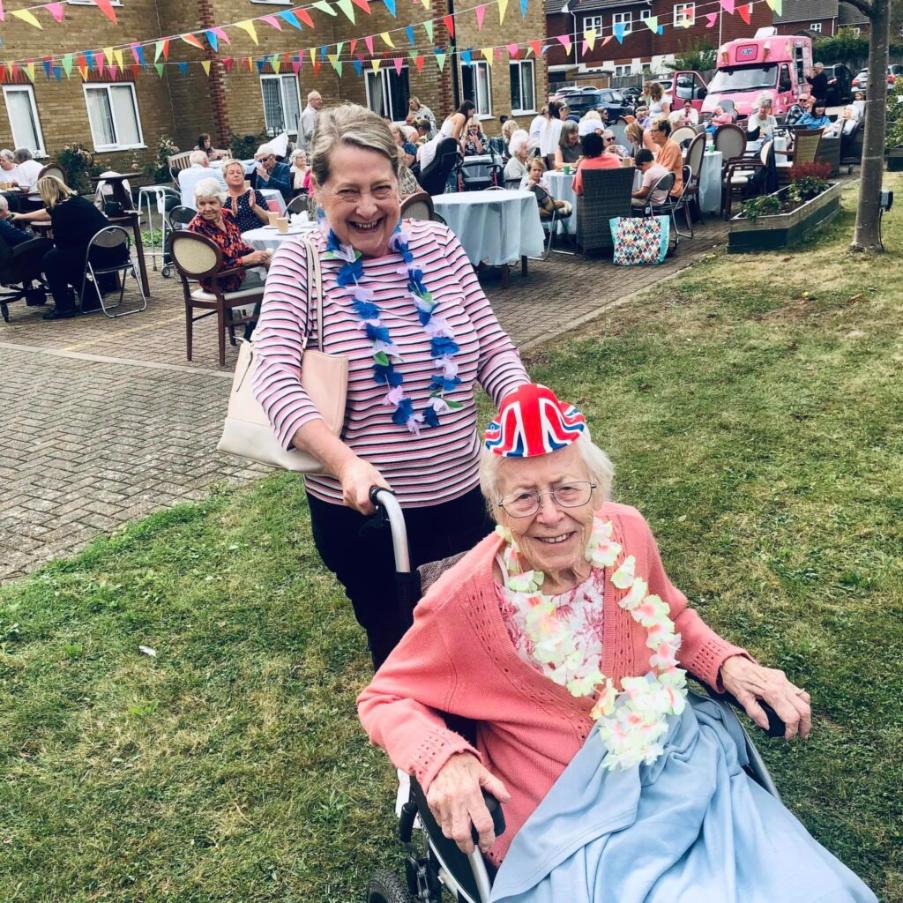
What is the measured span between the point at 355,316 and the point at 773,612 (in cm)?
235

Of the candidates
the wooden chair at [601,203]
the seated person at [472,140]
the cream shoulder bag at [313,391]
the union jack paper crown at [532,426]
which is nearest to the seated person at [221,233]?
the wooden chair at [601,203]

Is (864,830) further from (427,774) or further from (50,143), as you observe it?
(50,143)

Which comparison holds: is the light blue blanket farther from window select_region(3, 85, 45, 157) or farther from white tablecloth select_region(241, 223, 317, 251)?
window select_region(3, 85, 45, 157)

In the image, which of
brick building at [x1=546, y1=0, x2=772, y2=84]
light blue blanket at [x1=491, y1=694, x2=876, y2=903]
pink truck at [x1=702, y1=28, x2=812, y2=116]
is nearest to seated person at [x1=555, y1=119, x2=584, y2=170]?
pink truck at [x1=702, y1=28, x2=812, y2=116]

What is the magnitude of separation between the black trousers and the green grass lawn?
78 centimetres

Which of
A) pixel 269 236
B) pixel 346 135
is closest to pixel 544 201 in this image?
pixel 269 236

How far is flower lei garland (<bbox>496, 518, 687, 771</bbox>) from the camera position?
1756 millimetres

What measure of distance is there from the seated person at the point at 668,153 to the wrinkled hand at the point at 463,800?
10.9 meters

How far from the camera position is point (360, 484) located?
197 cm

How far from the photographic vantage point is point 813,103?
2080cm

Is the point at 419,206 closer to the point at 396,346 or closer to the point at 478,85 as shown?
the point at 396,346

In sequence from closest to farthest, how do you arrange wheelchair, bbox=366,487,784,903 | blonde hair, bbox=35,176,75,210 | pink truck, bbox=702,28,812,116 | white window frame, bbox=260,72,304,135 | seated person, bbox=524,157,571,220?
wheelchair, bbox=366,487,784,903 → blonde hair, bbox=35,176,75,210 → seated person, bbox=524,157,571,220 → pink truck, bbox=702,28,812,116 → white window frame, bbox=260,72,304,135

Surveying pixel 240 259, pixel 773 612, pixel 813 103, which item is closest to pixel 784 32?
pixel 813 103

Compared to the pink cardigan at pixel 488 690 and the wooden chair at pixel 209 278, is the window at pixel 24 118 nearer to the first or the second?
the wooden chair at pixel 209 278
